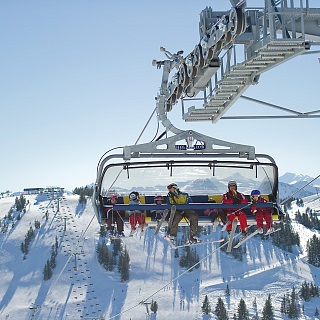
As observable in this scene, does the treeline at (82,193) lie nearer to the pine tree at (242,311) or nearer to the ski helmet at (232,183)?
the pine tree at (242,311)

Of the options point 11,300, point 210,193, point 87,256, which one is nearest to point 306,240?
point 87,256

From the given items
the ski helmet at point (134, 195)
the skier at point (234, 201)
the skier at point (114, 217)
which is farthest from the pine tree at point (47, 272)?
Answer: the skier at point (234, 201)

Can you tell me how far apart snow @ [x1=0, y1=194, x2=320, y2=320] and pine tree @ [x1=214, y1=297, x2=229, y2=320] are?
1.78 meters

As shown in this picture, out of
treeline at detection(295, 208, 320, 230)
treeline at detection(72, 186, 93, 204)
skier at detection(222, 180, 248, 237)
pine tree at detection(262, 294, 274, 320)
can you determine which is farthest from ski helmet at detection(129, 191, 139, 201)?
treeline at detection(295, 208, 320, 230)

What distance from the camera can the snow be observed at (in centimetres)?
12025

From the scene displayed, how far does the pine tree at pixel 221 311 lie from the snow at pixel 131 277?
5.85 ft

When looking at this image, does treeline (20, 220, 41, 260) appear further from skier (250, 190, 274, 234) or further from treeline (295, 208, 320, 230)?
skier (250, 190, 274, 234)

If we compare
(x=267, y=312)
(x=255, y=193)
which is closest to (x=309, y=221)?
(x=267, y=312)

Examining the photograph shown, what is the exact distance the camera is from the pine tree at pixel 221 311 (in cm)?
11500

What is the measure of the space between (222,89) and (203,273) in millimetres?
127872

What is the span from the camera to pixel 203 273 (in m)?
140

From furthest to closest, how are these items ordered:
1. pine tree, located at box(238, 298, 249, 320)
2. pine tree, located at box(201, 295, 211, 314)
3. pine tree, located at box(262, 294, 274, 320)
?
pine tree, located at box(201, 295, 211, 314), pine tree, located at box(238, 298, 249, 320), pine tree, located at box(262, 294, 274, 320)

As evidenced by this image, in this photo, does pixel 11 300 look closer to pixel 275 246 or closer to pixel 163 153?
pixel 275 246

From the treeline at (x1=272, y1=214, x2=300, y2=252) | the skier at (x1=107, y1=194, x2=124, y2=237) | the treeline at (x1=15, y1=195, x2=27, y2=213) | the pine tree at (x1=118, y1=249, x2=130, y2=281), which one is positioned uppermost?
the treeline at (x1=15, y1=195, x2=27, y2=213)
